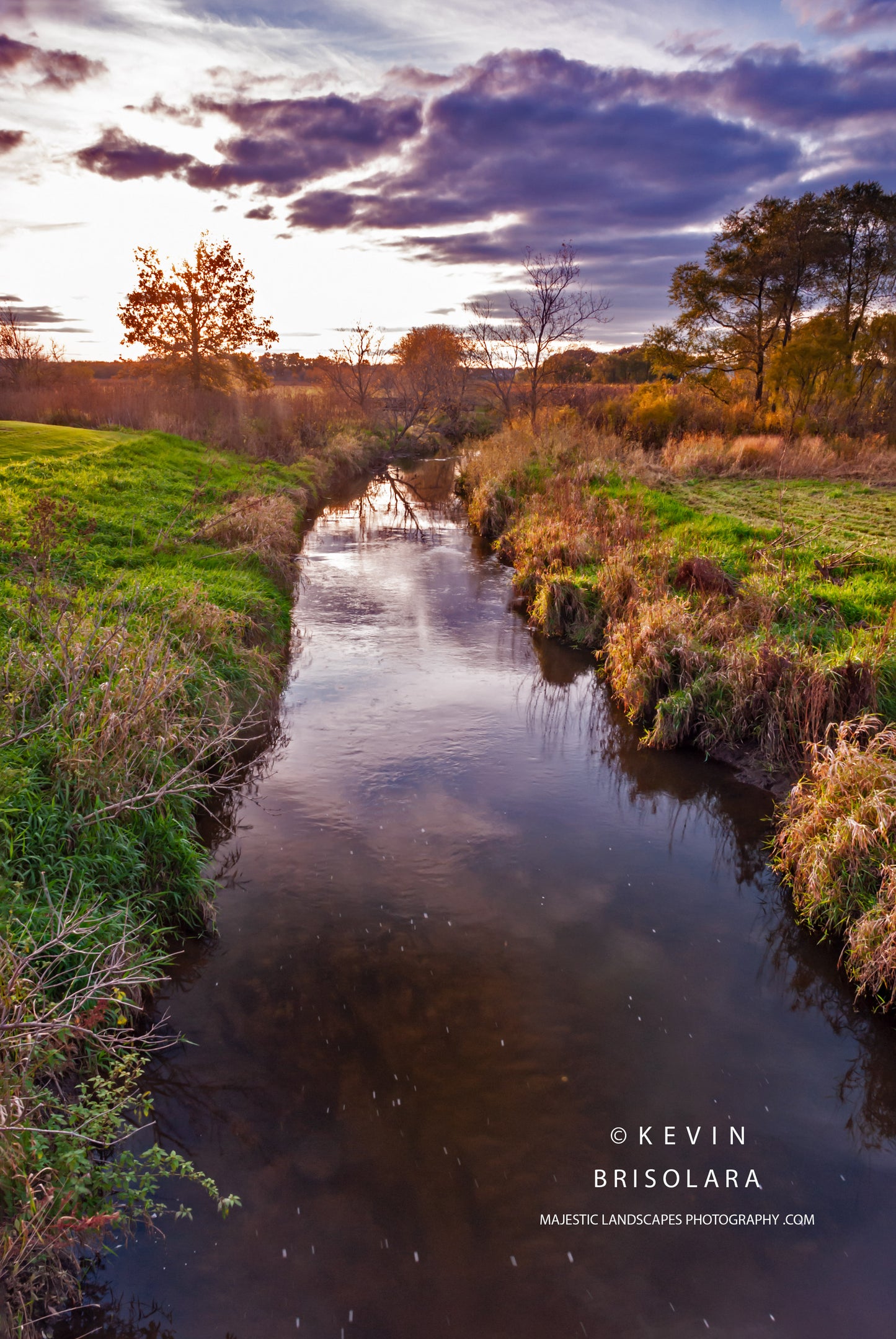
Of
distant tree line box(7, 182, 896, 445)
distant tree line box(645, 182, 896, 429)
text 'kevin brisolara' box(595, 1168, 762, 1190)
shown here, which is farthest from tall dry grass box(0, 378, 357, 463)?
text 'kevin brisolara' box(595, 1168, 762, 1190)

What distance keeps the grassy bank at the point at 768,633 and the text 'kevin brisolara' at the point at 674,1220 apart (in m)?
1.76

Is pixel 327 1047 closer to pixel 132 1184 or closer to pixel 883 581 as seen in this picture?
pixel 132 1184

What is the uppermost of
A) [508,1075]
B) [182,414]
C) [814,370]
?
[814,370]

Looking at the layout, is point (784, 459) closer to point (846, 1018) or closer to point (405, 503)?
point (405, 503)

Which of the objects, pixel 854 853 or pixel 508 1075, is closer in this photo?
pixel 508 1075

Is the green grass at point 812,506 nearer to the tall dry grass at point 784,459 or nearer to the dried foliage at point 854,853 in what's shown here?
the tall dry grass at point 784,459

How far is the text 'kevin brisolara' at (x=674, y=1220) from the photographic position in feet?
11.8

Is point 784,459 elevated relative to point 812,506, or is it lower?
elevated

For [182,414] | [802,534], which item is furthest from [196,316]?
[802,534]

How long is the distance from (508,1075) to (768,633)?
6000mm

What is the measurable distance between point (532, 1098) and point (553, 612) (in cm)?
874

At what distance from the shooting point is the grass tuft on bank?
10.0 ft

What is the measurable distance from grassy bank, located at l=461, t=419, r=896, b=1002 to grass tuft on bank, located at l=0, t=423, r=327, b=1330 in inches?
180

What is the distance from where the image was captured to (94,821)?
4.97m
